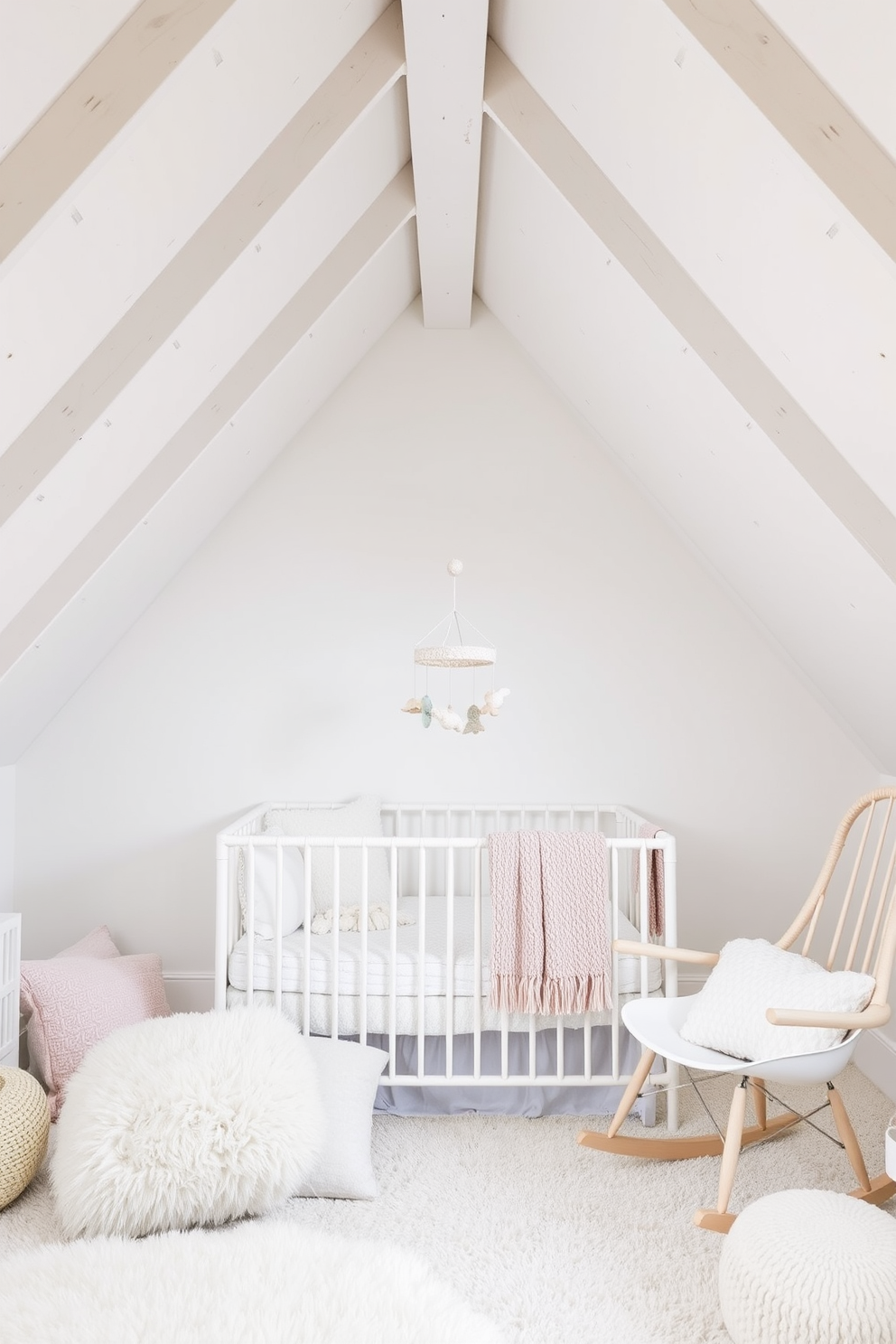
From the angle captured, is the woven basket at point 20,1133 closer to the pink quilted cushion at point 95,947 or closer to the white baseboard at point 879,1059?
the pink quilted cushion at point 95,947

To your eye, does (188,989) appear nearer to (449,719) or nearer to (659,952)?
(449,719)

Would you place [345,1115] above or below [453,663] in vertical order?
below

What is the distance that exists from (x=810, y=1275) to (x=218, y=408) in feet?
7.59

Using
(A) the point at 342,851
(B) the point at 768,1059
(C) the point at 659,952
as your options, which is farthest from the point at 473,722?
(B) the point at 768,1059

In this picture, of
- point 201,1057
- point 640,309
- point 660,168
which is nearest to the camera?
point 660,168

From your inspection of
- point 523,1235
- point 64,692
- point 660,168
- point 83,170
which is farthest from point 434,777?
point 83,170

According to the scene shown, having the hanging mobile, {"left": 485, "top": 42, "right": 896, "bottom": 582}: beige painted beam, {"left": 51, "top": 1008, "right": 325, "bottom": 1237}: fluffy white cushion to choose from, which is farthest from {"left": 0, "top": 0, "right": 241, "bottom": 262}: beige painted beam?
{"left": 51, "top": 1008, "right": 325, "bottom": 1237}: fluffy white cushion

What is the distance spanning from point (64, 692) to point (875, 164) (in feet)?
9.29

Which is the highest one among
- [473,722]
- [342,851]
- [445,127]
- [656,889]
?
[445,127]

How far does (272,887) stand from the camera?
2785 millimetres

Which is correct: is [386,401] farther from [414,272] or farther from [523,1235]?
[523,1235]

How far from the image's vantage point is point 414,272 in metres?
Result: 3.23

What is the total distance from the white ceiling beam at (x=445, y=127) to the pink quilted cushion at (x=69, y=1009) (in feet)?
7.80

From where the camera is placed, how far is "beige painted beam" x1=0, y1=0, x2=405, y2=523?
1.87 m
